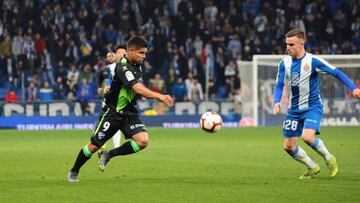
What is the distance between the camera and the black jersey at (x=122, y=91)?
11.4 m

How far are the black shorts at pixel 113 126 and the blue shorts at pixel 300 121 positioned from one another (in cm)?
215

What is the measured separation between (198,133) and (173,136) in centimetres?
188

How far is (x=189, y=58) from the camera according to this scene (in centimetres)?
3316

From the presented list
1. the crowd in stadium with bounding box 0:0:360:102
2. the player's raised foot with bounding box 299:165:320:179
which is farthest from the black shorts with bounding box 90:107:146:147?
the crowd in stadium with bounding box 0:0:360:102

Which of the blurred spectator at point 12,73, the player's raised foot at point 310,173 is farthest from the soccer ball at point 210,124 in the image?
the blurred spectator at point 12,73

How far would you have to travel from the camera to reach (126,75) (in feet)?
37.0

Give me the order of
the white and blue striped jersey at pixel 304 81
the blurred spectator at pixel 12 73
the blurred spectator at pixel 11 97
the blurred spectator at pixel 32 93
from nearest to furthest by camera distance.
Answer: the white and blue striped jersey at pixel 304 81 → the blurred spectator at pixel 11 97 → the blurred spectator at pixel 32 93 → the blurred spectator at pixel 12 73

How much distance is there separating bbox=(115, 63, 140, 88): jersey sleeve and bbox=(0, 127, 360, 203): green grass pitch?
53.9 inches

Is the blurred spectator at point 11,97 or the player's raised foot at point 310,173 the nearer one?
the player's raised foot at point 310,173

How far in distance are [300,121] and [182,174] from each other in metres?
2.05

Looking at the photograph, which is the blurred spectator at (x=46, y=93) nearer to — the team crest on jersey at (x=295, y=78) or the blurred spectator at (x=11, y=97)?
the blurred spectator at (x=11, y=97)

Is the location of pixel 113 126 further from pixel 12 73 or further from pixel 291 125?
pixel 12 73

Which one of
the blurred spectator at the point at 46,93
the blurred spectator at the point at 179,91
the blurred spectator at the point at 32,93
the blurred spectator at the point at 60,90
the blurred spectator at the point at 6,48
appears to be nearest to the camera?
the blurred spectator at the point at 46,93

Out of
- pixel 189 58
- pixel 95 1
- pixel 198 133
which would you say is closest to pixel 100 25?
pixel 95 1
